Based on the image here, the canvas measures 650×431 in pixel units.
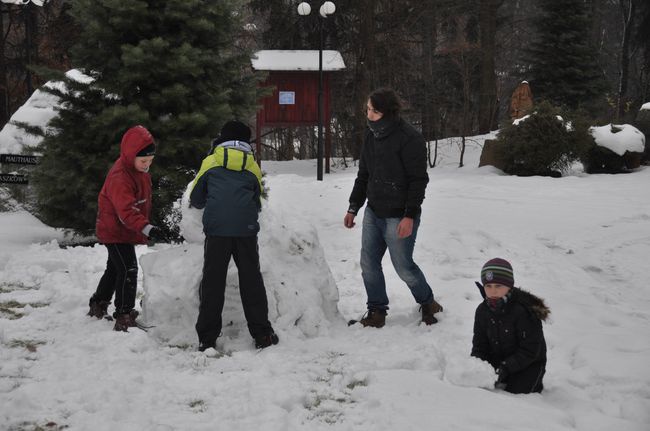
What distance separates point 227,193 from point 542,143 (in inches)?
479

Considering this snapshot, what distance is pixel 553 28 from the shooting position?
23797 millimetres

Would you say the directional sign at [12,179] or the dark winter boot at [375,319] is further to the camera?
the directional sign at [12,179]

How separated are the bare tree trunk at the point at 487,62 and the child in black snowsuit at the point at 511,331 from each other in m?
21.8

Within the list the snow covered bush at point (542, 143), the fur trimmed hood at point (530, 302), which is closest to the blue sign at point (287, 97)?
the snow covered bush at point (542, 143)

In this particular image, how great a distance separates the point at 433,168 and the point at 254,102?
1126 centimetres

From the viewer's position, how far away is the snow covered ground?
3.44m

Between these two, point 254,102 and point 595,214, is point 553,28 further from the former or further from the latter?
point 254,102

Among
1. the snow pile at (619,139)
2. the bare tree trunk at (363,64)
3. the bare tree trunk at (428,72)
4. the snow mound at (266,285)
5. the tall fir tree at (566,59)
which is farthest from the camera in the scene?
the tall fir tree at (566,59)

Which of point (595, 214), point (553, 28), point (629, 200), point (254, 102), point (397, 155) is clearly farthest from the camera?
point (553, 28)

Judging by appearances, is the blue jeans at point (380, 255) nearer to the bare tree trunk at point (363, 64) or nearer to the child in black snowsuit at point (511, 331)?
the child in black snowsuit at point (511, 331)

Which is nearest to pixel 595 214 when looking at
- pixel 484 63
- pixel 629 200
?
pixel 629 200

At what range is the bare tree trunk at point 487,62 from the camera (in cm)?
2461

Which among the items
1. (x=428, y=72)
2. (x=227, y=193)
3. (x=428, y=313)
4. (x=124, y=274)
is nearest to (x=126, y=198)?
(x=124, y=274)

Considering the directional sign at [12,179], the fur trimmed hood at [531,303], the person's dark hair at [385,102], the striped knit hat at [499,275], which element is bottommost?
the fur trimmed hood at [531,303]
